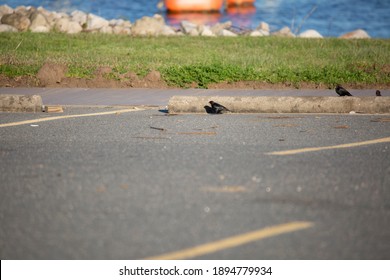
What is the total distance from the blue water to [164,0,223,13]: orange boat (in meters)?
0.91

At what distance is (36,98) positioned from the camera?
11422 mm

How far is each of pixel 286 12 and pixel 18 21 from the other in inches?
1582

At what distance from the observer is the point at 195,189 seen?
22.2ft

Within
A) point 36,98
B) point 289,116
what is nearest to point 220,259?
point 289,116

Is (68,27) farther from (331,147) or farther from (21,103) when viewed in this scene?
(331,147)

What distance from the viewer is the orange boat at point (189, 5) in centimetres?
6756

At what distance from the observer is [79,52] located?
17891mm

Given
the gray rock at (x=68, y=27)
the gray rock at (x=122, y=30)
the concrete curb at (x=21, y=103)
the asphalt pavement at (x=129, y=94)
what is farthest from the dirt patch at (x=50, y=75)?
the gray rock at (x=122, y=30)

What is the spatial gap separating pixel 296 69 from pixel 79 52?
527 centimetres

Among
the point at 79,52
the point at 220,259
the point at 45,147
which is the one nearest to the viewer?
the point at 220,259

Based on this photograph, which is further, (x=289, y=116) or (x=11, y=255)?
(x=289, y=116)

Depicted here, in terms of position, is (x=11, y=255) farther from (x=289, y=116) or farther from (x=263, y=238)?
(x=289, y=116)

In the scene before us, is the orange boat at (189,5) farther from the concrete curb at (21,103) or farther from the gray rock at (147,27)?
the concrete curb at (21,103)

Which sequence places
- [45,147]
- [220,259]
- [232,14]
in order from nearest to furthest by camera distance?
[220,259]
[45,147]
[232,14]
